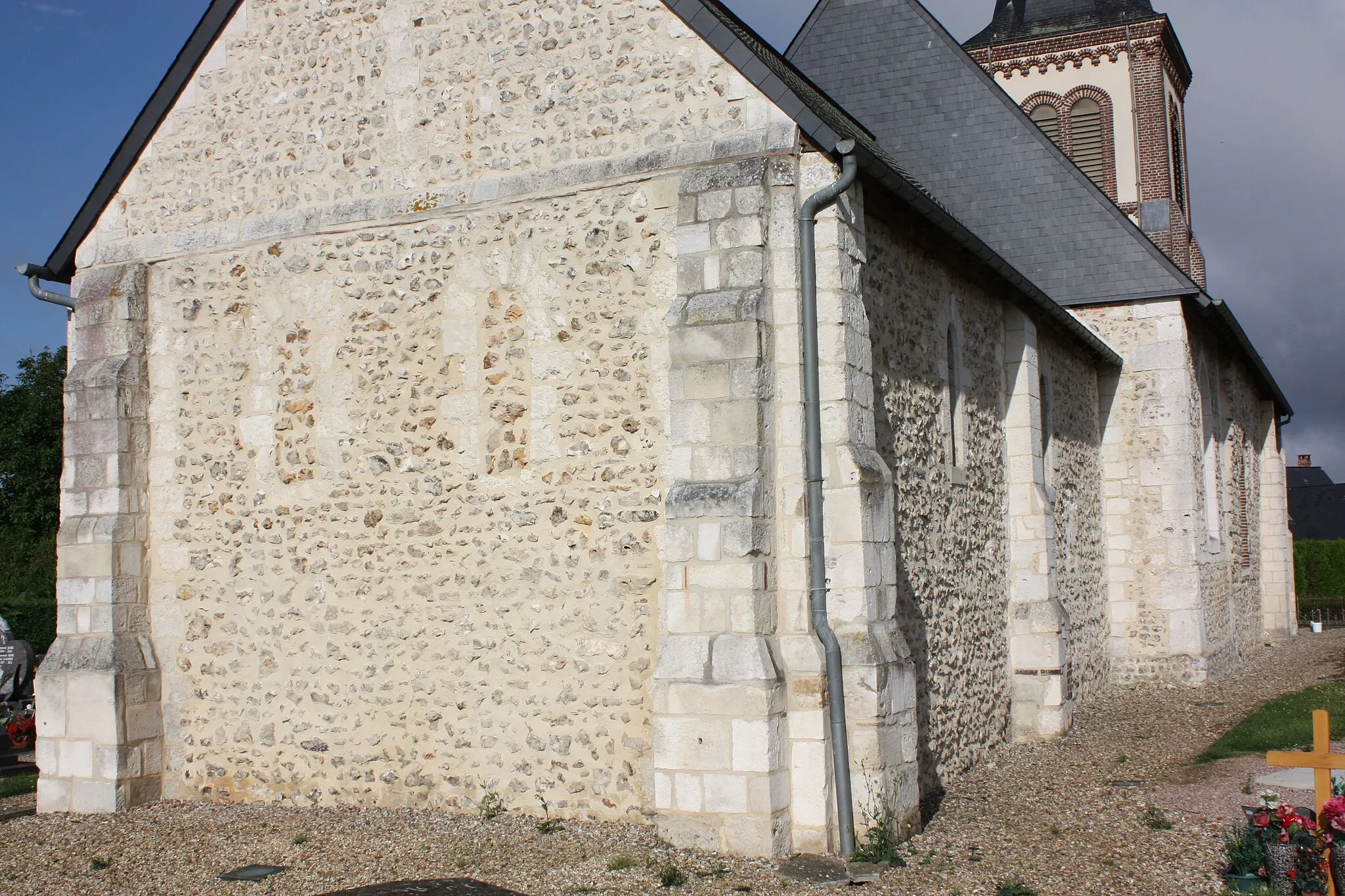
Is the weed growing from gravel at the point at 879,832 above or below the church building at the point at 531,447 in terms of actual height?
below

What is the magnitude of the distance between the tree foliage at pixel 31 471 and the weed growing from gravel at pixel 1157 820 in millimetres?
25438

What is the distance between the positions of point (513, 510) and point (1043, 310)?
6.14 m

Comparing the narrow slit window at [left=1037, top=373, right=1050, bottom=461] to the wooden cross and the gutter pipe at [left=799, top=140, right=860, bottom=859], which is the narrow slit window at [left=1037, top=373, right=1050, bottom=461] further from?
→ the wooden cross

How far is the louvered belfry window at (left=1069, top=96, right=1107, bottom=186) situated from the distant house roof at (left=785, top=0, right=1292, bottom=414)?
12.8ft

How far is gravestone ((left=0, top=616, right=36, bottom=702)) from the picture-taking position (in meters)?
11.7

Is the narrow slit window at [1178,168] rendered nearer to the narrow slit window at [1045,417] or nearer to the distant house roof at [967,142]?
the distant house roof at [967,142]

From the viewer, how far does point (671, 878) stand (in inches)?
236

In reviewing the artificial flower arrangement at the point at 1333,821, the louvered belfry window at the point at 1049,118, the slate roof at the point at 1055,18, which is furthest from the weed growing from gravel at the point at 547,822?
the slate roof at the point at 1055,18

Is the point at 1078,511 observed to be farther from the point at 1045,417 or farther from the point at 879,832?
the point at 879,832

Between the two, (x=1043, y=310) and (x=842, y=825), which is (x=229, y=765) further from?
(x=1043, y=310)

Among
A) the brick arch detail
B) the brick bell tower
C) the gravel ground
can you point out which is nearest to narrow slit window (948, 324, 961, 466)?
the gravel ground

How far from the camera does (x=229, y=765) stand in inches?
328

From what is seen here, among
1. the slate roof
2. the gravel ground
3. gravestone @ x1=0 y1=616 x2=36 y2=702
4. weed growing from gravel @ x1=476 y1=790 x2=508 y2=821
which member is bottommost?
the gravel ground

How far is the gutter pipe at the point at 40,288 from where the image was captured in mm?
9320
